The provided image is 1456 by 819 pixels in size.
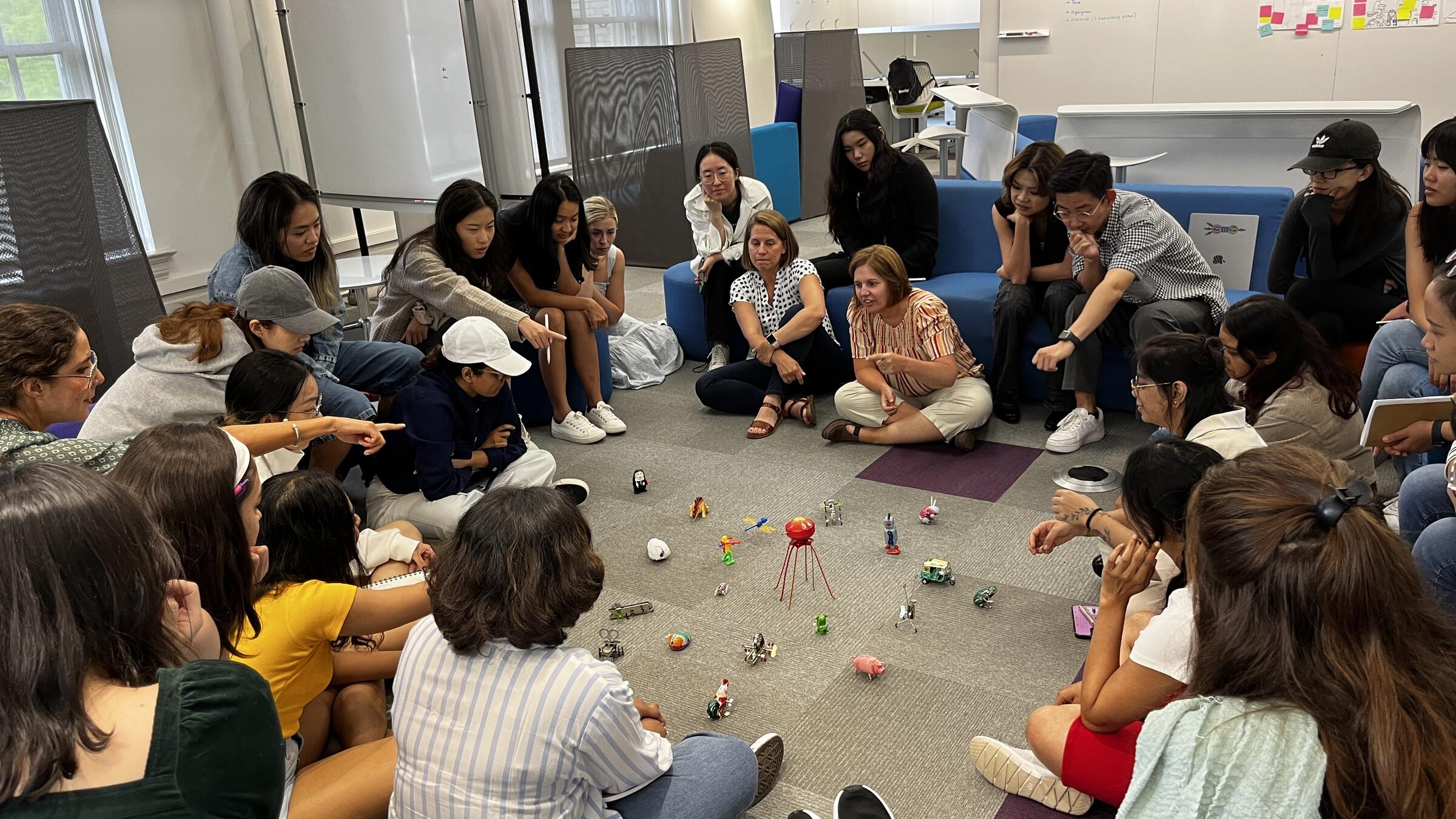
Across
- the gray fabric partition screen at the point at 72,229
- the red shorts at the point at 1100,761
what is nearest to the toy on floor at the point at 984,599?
the red shorts at the point at 1100,761

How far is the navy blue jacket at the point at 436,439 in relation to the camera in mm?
3168

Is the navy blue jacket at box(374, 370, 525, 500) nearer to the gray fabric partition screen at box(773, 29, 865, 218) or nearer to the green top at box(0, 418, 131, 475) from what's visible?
the green top at box(0, 418, 131, 475)

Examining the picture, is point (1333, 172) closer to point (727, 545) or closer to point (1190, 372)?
point (1190, 372)

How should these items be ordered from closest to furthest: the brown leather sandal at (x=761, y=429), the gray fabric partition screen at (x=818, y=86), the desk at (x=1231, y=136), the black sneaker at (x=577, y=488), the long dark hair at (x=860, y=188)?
the black sneaker at (x=577, y=488)
the brown leather sandal at (x=761, y=429)
the long dark hair at (x=860, y=188)
the desk at (x=1231, y=136)
the gray fabric partition screen at (x=818, y=86)

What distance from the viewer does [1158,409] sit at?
2842mm

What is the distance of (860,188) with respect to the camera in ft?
14.9

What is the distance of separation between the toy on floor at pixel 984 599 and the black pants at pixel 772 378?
163cm

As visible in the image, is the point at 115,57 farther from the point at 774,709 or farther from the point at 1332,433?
the point at 1332,433

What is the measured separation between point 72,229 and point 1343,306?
4.44m

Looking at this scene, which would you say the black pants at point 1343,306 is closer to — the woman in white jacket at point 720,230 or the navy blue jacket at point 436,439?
the woman in white jacket at point 720,230

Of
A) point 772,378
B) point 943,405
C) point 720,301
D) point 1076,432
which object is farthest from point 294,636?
point 720,301

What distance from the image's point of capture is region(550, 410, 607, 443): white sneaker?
418cm

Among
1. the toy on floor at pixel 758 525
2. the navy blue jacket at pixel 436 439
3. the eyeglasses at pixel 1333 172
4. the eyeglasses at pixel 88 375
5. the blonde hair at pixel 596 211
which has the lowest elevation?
the toy on floor at pixel 758 525

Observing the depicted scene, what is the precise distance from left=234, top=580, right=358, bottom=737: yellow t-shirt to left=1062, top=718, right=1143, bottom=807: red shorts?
1.40 meters
